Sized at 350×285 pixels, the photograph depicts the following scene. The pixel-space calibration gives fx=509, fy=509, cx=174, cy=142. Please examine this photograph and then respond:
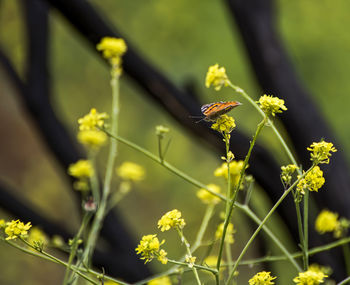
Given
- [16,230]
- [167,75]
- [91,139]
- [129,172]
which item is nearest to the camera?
[16,230]

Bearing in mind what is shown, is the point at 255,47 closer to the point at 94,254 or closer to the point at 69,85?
the point at 94,254

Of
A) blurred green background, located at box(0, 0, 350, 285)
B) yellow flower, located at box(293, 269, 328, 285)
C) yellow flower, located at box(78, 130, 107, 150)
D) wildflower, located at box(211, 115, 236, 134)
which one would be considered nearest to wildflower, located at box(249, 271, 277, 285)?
yellow flower, located at box(293, 269, 328, 285)

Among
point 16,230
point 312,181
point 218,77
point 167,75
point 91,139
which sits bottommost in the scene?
point 16,230

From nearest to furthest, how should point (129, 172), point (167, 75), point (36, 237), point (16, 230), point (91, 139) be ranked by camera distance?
point (16, 230)
point (36, 237)
point (91, 139)
point (129, 172)
point (167, 75)

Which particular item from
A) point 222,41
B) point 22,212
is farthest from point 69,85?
point 22,212

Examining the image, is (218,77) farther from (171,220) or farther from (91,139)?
(91,139)

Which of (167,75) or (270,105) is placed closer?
(270,105)

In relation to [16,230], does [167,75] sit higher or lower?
higher

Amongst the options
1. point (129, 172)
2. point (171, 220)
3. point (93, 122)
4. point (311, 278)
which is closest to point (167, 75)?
point (129, 172)

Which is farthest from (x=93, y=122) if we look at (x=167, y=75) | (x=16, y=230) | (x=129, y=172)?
(x=167, y=75)

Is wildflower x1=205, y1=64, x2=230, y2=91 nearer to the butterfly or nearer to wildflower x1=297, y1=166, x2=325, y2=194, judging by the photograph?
the butterfly

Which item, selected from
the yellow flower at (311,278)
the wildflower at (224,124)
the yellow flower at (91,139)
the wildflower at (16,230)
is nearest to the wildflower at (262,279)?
the yellow flower at (311,278)
